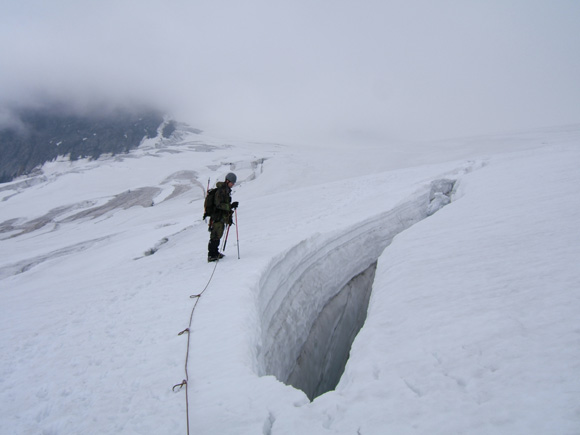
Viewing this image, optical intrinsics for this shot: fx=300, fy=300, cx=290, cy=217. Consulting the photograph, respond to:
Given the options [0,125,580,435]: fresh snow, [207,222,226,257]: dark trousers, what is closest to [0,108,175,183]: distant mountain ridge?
[0,125,580,435]: fresh snow

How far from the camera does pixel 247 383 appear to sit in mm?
3086

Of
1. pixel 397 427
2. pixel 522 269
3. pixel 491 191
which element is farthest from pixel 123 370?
pixel 491 191

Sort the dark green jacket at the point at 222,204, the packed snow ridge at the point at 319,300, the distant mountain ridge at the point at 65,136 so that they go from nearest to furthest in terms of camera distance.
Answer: the packed snow ridge at the point at 319,300 → the dark green jacket at the point at 222,204 → the distant mountain ridge at the point at 65,136

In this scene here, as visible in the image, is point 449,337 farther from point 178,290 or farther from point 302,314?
point 178,290

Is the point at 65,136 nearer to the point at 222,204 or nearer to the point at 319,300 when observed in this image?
the point at 222,204

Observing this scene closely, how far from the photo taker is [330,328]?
7953 millimetres

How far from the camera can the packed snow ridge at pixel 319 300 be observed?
18.9 feet

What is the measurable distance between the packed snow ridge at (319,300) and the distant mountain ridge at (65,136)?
86026 mm

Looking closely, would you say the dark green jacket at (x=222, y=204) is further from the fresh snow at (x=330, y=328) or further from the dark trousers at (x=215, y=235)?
the fresh snow at (x=330, y=328)

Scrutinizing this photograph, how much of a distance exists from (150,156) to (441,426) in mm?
44931

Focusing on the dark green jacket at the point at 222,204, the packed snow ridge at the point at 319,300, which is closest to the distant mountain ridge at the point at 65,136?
the packed snow ridge at the point at 319,300

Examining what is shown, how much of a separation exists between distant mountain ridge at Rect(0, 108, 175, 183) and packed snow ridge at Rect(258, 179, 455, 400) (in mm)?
86026

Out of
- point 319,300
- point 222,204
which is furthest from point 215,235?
point 319,300

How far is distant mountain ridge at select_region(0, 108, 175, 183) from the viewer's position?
82750mm
